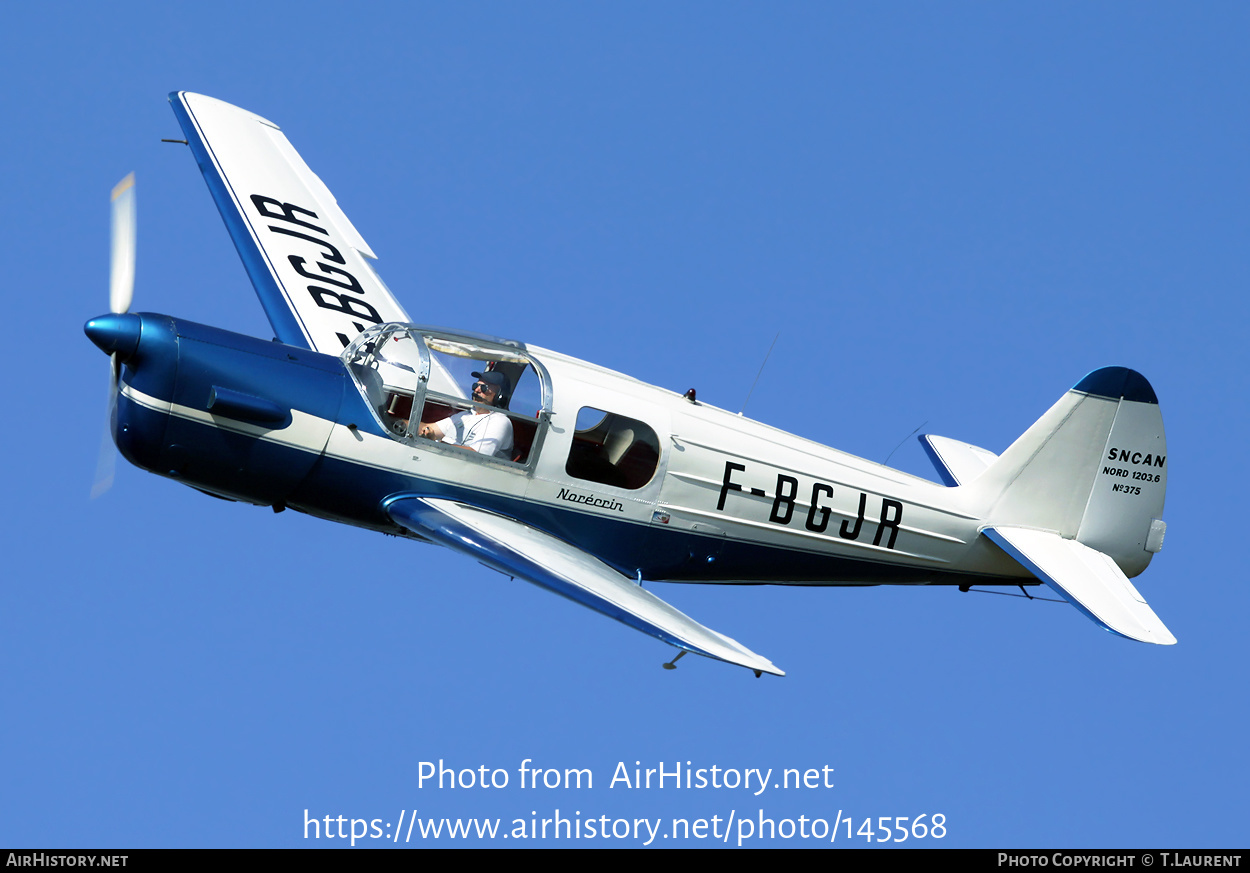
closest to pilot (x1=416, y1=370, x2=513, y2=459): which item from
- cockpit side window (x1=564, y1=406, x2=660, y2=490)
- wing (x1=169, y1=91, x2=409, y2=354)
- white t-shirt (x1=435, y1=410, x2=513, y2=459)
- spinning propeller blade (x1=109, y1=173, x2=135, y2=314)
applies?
white t-shirt (x1=435, y1=410, x2=513, y2=459)

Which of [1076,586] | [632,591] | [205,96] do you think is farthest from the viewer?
[205,96]

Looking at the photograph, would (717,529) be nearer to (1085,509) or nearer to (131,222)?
(1085,509)

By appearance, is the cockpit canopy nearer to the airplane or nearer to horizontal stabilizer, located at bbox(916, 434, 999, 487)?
the airplane

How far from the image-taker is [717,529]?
1441cm

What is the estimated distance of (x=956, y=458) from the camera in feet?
54.2

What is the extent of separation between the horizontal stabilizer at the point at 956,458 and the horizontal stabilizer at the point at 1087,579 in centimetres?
90

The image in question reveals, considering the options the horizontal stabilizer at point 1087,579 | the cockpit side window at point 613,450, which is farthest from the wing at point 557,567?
the horizontal stabilizer at point 1087,579

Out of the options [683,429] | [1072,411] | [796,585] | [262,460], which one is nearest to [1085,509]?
[1072,411]

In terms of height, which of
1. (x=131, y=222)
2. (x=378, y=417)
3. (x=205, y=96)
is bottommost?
(x=378, y=417)

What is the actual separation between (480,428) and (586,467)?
1037mm

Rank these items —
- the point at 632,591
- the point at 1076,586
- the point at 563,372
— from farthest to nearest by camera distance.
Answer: the point at 1076,586 < the point at 563,372 < the point at 632,591

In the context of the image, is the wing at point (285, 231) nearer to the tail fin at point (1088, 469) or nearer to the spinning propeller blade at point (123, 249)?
the spinning propeller blade at point (123, 249)

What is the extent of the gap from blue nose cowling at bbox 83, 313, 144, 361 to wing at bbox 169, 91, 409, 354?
9.98 ft

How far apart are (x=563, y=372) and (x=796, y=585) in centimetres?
336
